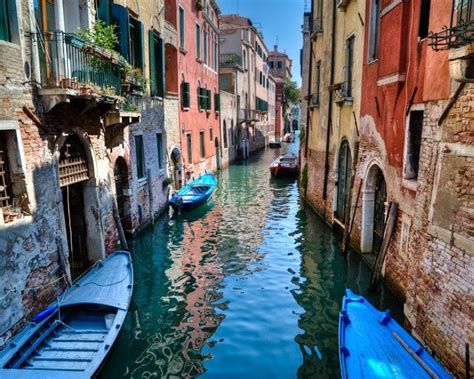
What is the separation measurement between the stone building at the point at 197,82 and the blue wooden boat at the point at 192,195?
1.05 metres

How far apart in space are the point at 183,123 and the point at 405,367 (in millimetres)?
13593

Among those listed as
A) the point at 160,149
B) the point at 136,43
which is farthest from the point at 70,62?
the point at 160,149

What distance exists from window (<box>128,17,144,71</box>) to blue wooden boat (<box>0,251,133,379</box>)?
620cm

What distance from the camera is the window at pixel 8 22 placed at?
5.33 meters

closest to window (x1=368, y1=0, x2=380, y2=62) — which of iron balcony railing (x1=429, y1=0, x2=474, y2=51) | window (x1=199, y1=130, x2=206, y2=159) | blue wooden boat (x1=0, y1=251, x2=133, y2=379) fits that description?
iron balcony railing (x1=429, y1=0, x2=474, y2=51)

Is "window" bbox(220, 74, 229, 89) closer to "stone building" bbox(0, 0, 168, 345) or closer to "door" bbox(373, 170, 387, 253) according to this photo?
"stone building" bbox(0, 0, 168, 345)

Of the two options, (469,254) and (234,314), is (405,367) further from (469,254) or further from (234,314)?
(234,314)

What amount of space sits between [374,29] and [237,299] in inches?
245

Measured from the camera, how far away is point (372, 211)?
854 centimetres

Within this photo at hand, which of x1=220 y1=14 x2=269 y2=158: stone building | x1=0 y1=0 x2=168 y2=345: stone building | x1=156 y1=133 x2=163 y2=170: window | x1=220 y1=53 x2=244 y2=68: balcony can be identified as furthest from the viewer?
x1=220 y1=14 x2=269 y2=158: stone building

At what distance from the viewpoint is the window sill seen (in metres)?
6.26

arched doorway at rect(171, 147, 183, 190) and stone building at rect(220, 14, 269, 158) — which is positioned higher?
stone building at rect(220, 14, 269, 158)

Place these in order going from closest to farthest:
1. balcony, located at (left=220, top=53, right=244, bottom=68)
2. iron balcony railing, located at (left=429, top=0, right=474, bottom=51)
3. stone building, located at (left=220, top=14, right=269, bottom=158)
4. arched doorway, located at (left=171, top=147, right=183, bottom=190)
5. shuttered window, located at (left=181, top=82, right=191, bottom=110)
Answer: iron balcony railing, located at (left=429, top=0, right=474, bottom=51)
arched doorway, located at (left=171, top=147, right=183, bottom=190)
shuttered window, located at (left=181, top=82, right=191, bottom=110)
balcony, located at (left=220, top=53, right=244, bottom=68)
stone building, located at (left=220, top=14, right=269, bottom=158)

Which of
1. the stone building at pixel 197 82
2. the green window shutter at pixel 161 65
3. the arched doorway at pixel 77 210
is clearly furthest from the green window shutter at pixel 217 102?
the arched doorway at pixel 77 210
